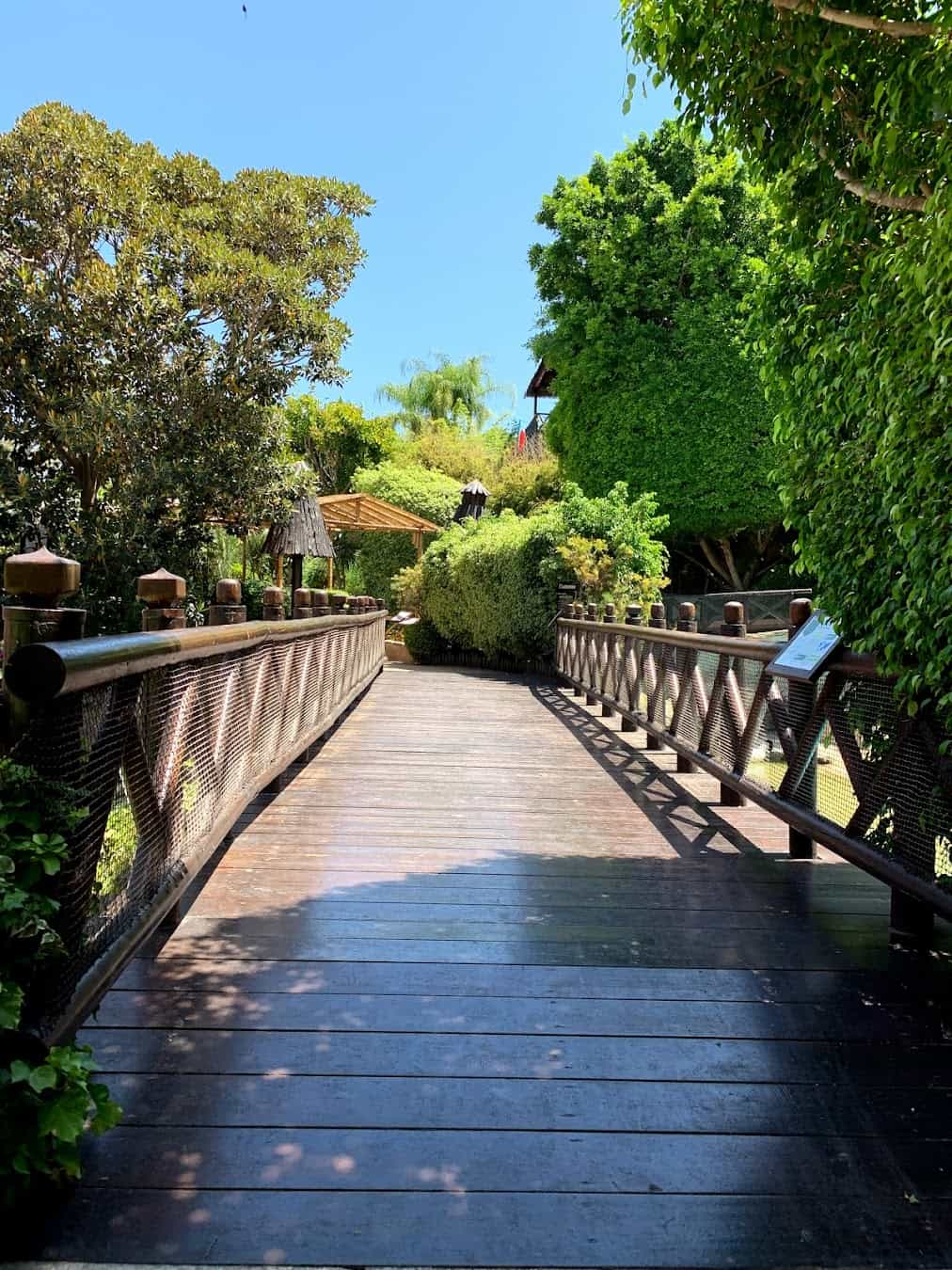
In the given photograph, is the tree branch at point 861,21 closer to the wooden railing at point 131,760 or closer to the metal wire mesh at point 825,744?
the metal wire mesh at point 825,744

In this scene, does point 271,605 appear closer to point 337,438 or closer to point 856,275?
point 856,275

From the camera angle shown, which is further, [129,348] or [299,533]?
[299,533]

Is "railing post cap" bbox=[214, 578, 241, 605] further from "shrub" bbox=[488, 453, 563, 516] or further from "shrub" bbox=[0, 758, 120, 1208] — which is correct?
"shrub" bbox=[488, 453, 563, 516]

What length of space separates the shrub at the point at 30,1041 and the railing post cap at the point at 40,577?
322 mm

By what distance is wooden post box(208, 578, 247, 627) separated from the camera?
148 inches

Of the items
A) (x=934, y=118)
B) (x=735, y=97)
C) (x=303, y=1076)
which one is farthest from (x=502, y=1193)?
(x=735, y=97)

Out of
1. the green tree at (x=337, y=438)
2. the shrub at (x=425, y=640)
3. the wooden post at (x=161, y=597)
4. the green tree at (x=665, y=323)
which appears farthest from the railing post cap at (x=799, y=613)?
the green tree at (x=337, y=438)

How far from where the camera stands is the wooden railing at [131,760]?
1683 millimetres

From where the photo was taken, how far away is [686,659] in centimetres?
595

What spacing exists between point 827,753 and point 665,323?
57.4 ft

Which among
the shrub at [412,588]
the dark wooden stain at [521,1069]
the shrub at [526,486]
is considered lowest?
the dark wooden stain at [521,1069]

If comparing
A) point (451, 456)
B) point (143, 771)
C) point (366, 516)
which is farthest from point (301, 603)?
point (451, 456)

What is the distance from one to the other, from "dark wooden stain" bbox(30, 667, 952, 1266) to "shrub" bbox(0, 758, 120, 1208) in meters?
0.19

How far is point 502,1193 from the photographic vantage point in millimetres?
1748
